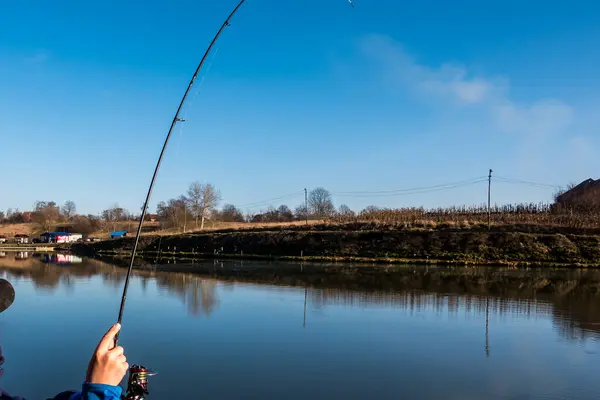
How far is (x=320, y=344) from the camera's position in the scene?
11.8m

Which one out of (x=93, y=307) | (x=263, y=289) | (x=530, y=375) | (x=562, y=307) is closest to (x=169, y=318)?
(x=93, y=307)

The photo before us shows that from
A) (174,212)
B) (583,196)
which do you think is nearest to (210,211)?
(174,212)

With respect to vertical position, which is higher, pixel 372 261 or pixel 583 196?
pixel 583 196

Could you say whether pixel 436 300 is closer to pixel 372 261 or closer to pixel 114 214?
pixel 372 261

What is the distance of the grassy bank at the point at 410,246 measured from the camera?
36438 mm

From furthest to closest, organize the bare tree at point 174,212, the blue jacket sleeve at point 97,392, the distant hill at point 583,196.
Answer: the bare tree at point 174,212 < the distant hill at point 583,196 < the blue jacket sleeve at point 97,392

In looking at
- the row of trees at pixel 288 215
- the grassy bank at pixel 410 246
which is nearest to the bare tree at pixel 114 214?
the row of trees at pixel 288 215

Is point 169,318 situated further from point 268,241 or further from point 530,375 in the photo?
point 268,241

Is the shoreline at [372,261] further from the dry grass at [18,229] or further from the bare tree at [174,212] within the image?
the dry grass at [18,229]

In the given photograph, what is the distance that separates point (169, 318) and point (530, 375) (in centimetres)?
973

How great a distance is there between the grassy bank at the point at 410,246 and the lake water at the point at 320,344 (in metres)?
17.9

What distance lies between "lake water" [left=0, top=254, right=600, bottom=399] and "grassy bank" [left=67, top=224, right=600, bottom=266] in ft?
58.8

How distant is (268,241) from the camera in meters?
47.1

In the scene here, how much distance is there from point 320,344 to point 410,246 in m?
29.7
